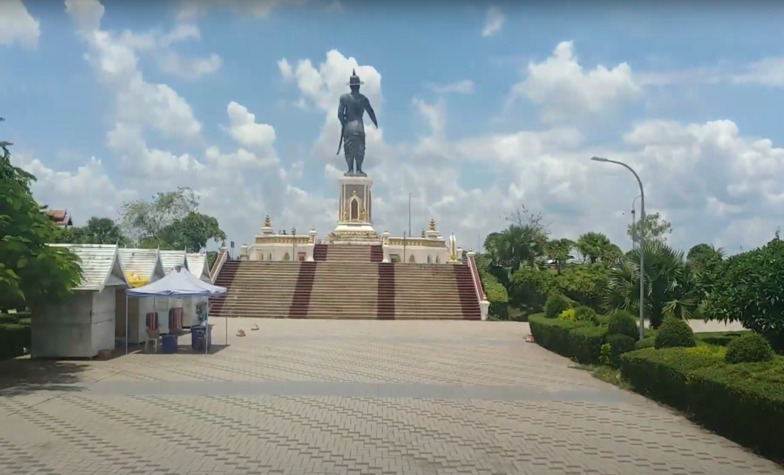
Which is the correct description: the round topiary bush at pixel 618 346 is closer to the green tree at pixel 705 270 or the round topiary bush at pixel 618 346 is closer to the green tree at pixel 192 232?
the green tree at pixel 705 270

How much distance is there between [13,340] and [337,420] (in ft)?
36.5

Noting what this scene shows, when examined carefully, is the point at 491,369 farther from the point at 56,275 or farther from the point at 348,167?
the point at 348,167

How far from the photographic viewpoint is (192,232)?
64562mm

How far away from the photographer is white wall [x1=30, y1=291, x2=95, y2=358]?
1842 cm

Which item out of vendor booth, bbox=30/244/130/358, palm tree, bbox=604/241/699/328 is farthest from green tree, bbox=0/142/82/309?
palm tree, bbox=604/241/699/328

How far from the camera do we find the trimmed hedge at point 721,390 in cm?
942

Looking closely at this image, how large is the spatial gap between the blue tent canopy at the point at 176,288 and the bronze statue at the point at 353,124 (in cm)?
3664

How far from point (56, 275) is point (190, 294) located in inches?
232

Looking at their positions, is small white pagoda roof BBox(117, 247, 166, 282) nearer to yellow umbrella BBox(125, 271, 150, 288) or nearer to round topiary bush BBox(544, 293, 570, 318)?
yellow umbrella BBox(125, 271, 150, 288)

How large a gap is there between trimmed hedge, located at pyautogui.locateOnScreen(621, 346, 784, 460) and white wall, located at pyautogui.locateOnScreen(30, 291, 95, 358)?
41.7 feet

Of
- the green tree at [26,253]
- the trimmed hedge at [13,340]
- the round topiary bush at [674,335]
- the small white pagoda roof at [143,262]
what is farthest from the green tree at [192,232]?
the round topiary bush at [674,335]

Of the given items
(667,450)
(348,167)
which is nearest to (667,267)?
(667,450)

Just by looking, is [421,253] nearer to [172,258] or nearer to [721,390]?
[172,258]

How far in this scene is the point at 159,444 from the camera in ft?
32.3
